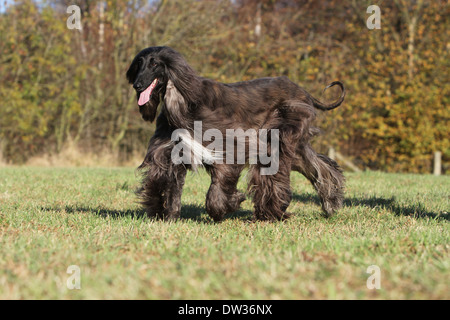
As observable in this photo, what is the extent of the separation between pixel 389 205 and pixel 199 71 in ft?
32.0

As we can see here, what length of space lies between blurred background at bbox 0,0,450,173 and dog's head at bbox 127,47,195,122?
28.5ft

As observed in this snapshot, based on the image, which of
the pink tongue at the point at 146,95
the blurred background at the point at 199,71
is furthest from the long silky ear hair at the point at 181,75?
the blurred background at the point at 199,71

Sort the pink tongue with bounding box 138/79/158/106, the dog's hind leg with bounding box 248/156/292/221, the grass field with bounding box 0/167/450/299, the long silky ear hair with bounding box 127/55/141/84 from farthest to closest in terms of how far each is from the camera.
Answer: the dog's hind leg with bounding box 248/156/292/221, the long silky ear hair with bounding box 127/55/141/84, the pink tongue with bounding box 138/79/158/106, the grass field with bounding box 0/167/450/299

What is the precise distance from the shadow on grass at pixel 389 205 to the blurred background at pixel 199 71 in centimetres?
647

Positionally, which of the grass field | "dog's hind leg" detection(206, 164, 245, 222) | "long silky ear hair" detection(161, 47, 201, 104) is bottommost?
the grass field

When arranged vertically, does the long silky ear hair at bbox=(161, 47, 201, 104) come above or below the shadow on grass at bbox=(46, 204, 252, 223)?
above

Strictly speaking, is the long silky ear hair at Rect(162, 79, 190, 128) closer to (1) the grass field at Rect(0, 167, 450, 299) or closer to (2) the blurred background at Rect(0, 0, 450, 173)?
(1) the grass field at Rect(0, 167, 450, 299)

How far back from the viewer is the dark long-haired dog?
364 cm

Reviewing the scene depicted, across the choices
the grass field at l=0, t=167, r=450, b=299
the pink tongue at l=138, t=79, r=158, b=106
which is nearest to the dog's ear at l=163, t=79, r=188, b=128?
the pink tongue at l=138, t=79, r=158, b=106

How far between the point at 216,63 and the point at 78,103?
163 inches

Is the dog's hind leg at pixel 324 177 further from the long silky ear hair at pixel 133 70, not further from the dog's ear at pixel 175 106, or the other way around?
the long silky ear hair at pixel 133 70

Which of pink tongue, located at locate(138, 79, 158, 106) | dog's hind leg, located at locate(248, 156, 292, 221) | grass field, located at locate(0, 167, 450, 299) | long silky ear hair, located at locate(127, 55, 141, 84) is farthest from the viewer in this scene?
dog's hind leg, located at locate(248, 156, 292, 221)

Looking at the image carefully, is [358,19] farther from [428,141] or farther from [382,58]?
[428,141]

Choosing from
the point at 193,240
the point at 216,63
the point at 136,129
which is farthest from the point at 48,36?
the point at 193,240
